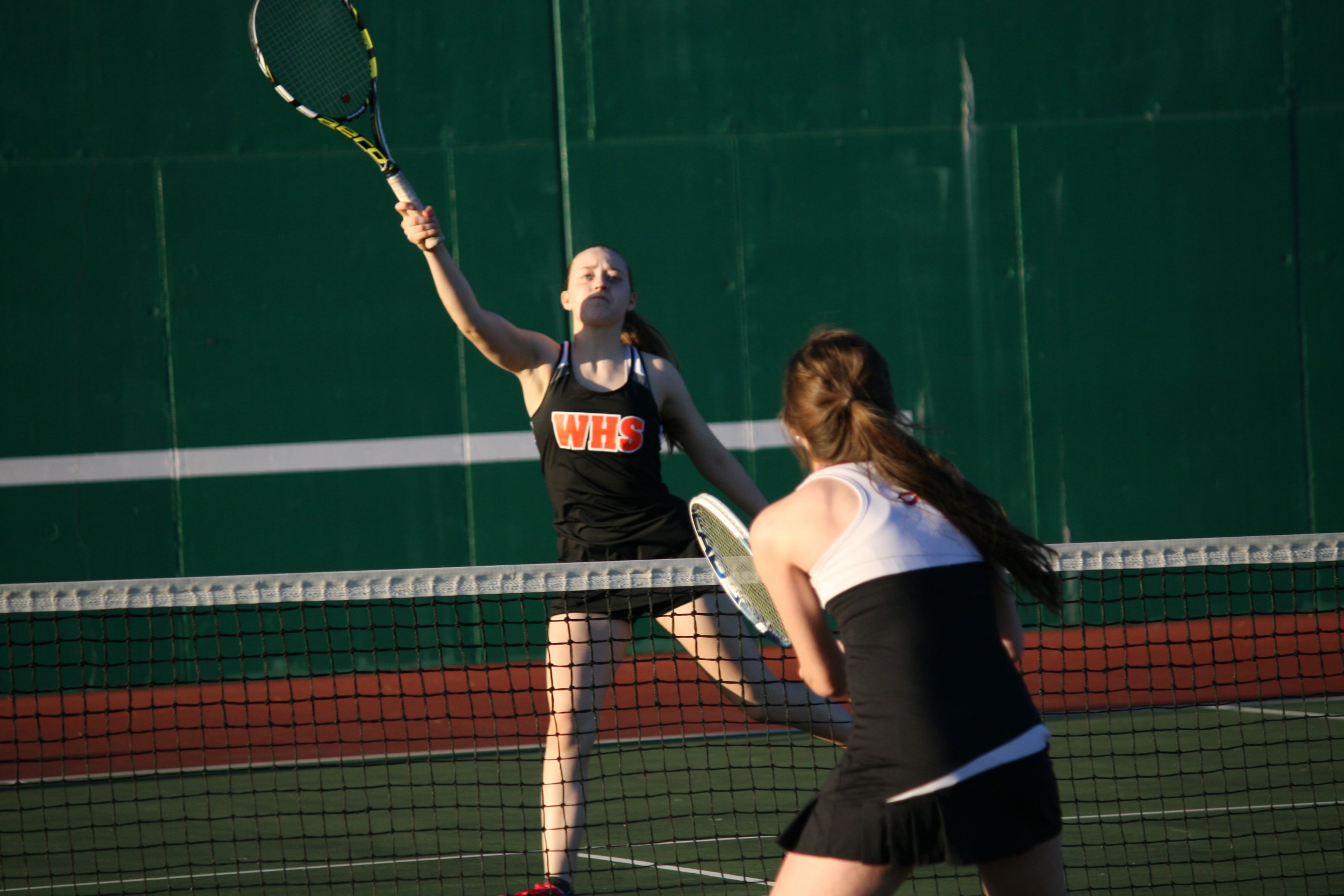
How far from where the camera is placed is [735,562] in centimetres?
288

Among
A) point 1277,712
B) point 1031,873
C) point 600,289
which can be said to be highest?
A: point 600,289

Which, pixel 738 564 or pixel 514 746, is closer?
pixel 738 564

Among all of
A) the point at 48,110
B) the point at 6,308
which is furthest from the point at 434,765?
the point at 48,110

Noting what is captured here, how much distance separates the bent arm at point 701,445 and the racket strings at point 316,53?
2.17 meters

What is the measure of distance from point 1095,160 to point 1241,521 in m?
2.39

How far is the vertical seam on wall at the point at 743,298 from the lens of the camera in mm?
7609

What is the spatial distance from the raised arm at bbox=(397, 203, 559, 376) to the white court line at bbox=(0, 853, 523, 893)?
1.59 metres

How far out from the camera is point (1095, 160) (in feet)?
25.6

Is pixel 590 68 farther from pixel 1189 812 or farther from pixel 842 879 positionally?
pixel 842 879

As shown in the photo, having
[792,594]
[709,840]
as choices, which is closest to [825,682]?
[792,594]

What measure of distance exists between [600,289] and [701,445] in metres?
0.54

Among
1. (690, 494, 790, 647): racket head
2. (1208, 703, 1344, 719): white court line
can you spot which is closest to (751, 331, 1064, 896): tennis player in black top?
(690, 494, 790, 647): racket head

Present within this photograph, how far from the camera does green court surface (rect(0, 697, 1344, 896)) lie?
4043 millimetres

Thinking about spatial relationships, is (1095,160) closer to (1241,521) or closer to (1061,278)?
(1061,278)
